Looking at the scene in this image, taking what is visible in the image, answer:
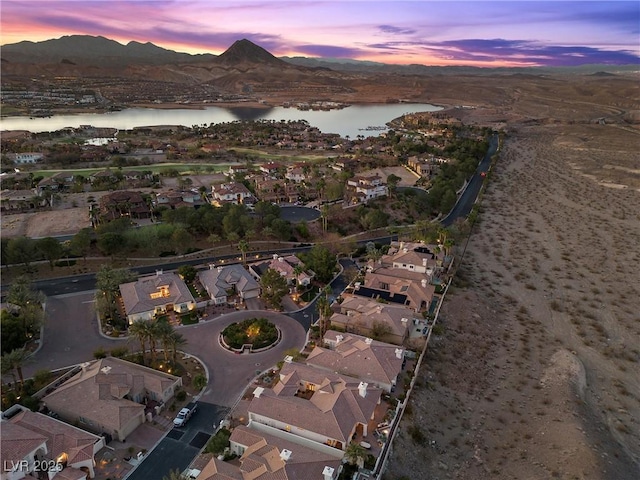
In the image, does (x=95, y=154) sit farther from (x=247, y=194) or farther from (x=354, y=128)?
(x=354, y=128)

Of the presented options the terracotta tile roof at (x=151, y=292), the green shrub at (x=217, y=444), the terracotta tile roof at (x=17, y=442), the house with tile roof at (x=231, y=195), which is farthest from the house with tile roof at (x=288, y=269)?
the terracotta tile roof at (x=17, y=442)

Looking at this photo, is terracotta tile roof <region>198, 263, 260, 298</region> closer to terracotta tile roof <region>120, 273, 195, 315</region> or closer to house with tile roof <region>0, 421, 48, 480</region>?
terracotta tile roof <region>120, 273, 195, 315</region>

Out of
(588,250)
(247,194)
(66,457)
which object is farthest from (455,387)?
(247,194)

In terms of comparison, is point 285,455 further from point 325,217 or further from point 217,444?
point 325,217

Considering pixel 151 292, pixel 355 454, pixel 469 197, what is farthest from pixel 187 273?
pixel 469 197

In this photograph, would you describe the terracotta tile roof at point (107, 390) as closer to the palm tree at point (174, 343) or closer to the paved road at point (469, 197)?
the palm tree at point (174, 343)

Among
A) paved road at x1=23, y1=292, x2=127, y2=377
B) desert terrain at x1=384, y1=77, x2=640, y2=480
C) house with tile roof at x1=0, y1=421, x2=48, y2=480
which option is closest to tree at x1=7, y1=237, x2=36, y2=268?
paved road at x1=23, y1=292, x2=127, y2=377
